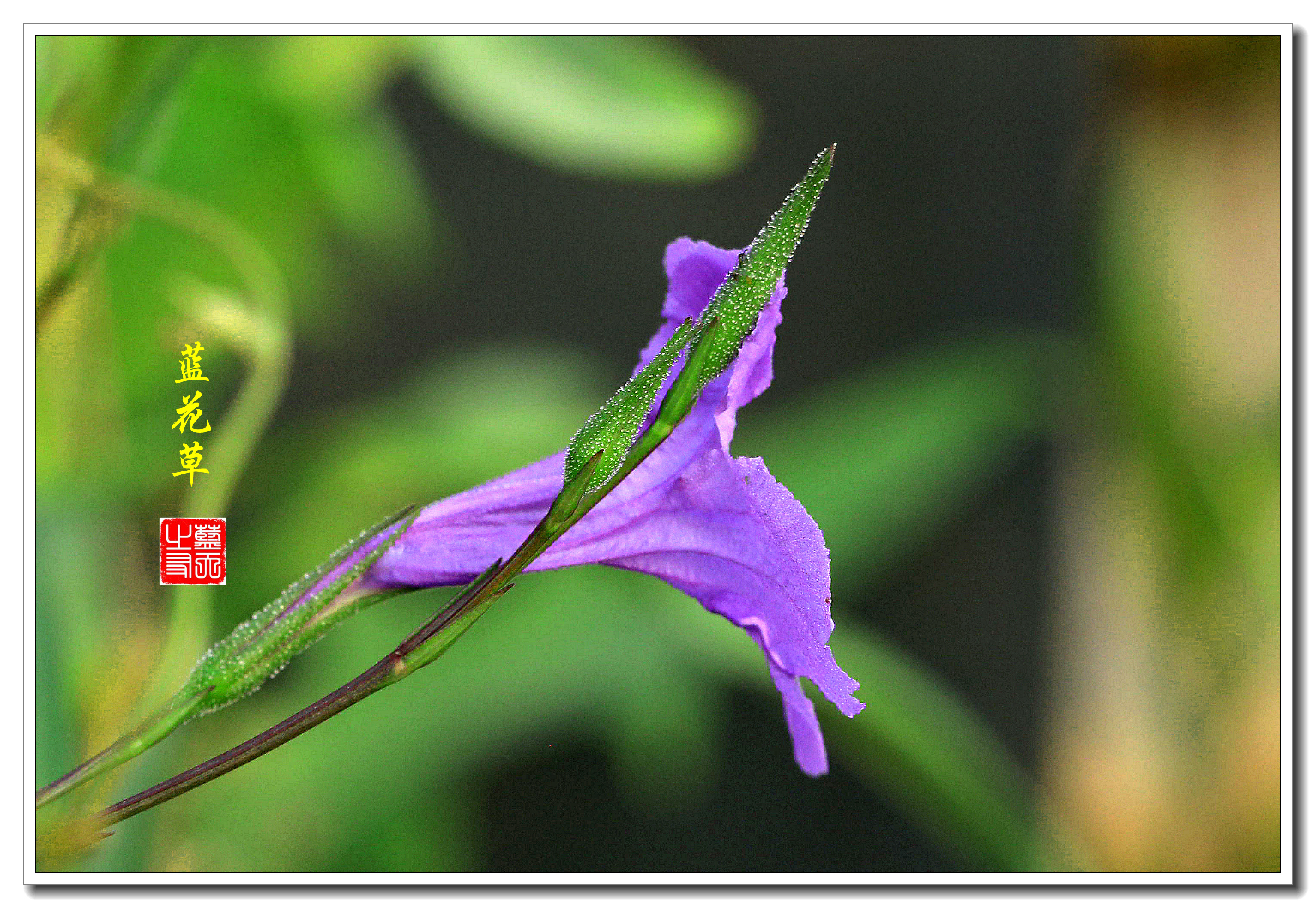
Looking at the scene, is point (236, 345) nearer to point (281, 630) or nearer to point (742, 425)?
point (281, 630)

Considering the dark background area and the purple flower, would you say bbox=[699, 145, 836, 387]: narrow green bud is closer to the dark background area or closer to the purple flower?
the purple flower

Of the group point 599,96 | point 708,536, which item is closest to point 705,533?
point 708,536

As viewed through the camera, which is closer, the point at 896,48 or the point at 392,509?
the point at 392,509

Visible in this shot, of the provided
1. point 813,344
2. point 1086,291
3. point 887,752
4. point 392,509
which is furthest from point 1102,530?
point 392,509

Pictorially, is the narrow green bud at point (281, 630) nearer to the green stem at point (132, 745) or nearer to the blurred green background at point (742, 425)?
the green stem at point (132, 745)

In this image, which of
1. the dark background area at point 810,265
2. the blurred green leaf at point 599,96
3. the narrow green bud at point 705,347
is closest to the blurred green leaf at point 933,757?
the dark background area at point 810,265

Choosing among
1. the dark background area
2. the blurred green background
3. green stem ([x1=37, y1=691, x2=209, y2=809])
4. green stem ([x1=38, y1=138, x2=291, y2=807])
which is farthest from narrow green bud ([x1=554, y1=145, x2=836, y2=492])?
the dark background area

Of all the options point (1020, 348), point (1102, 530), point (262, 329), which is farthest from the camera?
point (1102, 530)

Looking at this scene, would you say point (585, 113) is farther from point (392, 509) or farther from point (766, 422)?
point (766, 422)
